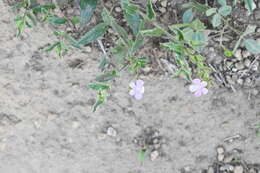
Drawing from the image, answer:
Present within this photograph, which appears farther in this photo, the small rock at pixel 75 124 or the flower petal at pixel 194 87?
the small rock at pixel 75 124

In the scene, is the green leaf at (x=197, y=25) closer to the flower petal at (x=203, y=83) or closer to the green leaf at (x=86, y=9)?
the flower petal at (x=203, y=83)

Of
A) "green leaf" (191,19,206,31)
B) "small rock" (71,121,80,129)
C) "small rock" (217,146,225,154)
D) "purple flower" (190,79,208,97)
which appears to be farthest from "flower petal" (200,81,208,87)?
"small rock" (71,121,80,129)

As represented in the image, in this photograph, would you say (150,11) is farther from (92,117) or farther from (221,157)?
(221,157)

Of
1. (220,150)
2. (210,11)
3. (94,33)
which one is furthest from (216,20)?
(220,150)

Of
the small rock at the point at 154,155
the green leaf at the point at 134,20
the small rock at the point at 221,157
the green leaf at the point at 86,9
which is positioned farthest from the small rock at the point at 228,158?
the green leaf at the point at 86,9

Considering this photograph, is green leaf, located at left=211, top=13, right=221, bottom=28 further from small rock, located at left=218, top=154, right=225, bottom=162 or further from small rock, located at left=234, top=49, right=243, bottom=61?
small rock, located at left=218, top=154, right=225, bottom=162

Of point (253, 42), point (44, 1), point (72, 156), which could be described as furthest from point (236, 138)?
point (44, 1)
